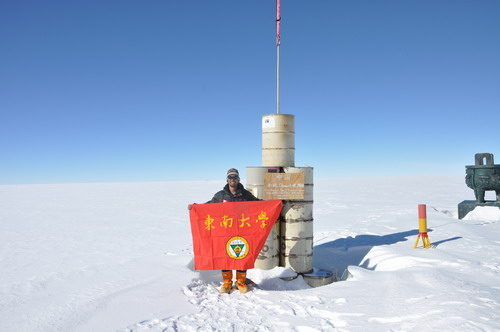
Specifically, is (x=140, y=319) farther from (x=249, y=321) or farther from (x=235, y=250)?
(x=235, y=250)

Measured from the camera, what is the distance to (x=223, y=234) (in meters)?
5.26

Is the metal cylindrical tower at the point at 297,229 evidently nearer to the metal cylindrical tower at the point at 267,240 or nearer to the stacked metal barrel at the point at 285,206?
the stacked metal barrel at the point at 285,206

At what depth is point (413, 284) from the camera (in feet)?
15.0

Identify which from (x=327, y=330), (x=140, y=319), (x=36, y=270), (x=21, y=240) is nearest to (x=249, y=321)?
(x=327, y=330)

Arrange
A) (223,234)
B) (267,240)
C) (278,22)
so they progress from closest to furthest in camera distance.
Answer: (223,234) < (267,240) < (278,22)

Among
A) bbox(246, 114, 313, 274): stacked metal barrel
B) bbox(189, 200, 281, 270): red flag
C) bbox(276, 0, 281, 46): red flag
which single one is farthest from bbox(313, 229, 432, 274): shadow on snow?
bbox(276, 0, 281, 46): red flag

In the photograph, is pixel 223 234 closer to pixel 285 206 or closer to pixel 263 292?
pixel 263 292

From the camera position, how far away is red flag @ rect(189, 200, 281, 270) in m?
5.23

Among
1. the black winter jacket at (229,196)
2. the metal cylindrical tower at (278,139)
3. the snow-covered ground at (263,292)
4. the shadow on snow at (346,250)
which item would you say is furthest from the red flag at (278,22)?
the shadow on snow at (346,250)

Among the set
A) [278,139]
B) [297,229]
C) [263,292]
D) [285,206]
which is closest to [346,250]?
[297,229]

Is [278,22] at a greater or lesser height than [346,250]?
greater

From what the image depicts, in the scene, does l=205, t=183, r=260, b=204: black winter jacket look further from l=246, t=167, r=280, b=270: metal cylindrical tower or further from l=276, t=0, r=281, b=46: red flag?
l=276, t=0, r=281, b=46: red flag

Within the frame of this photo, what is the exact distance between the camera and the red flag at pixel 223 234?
5230 mm

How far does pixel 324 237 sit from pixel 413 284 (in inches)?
228
